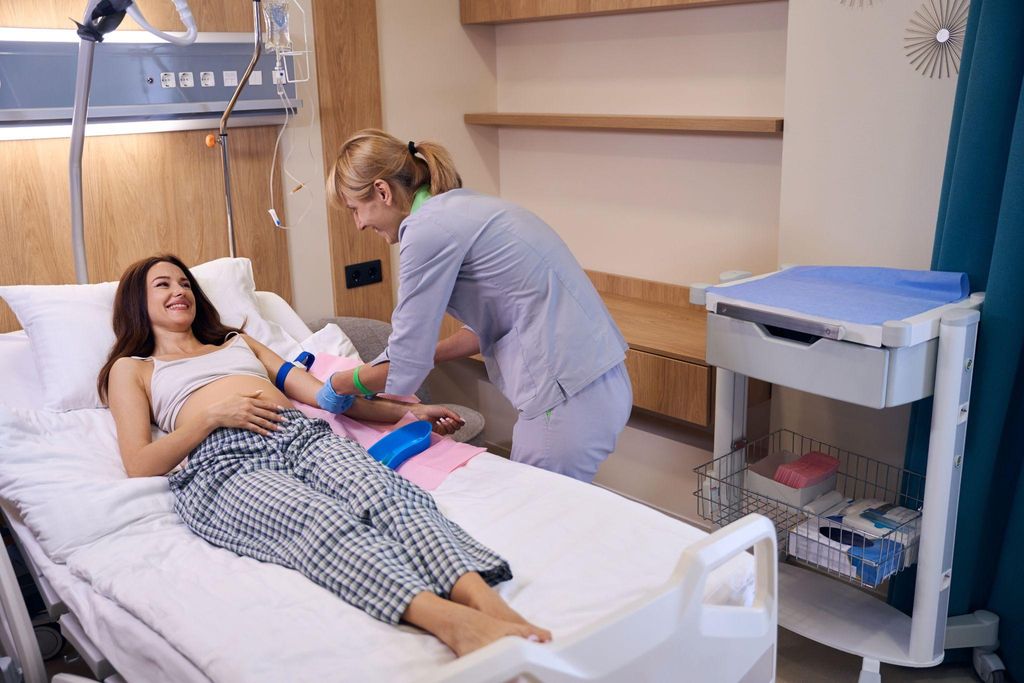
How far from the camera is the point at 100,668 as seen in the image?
66.4 inches

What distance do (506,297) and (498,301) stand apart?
0.08 feet

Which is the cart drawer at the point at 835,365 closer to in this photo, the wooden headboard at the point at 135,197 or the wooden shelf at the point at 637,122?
the wooden shelf at the point at 637,122

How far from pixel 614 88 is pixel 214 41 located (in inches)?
52.1

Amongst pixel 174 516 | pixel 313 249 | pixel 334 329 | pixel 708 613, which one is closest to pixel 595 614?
pixel 708 613

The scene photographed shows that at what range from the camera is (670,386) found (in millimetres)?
2656

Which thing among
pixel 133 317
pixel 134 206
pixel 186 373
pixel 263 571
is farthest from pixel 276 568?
pixel 134 206

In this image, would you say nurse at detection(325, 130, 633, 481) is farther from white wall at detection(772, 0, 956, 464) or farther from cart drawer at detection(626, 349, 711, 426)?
white wall at detection(772, 0, 956, 464)

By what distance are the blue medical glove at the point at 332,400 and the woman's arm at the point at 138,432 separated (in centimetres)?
30

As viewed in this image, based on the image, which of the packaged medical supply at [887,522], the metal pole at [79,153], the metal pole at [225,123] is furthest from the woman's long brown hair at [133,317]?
the packaged medical supply at [887,522]

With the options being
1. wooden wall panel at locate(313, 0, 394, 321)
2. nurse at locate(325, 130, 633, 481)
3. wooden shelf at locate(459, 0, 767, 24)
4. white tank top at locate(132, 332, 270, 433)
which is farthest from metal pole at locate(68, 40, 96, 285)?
wooden shelf at locate(459, 0, 767, 24)

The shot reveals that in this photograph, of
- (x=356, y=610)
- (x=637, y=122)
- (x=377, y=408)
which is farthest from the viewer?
(x=637, y=122)

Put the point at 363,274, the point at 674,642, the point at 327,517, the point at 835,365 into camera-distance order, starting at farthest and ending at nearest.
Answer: the point at 363,274 < the point at 835,365 < the point at 327,517 < the point at 674,642

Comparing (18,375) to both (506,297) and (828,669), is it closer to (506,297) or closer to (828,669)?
(506,297)

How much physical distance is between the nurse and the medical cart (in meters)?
0.32
